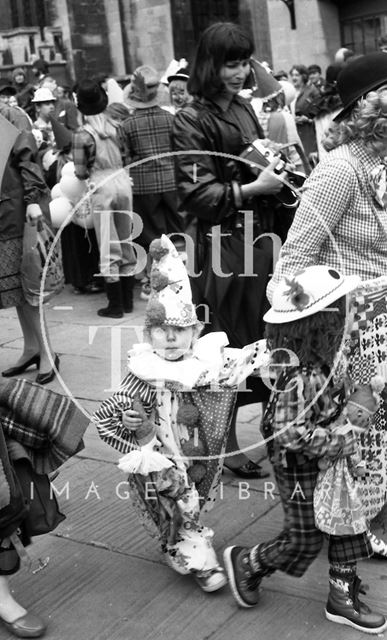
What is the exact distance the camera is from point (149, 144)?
804 centimetres

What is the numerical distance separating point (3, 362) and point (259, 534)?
3.31 meters

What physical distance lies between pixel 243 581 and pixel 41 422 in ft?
2.94

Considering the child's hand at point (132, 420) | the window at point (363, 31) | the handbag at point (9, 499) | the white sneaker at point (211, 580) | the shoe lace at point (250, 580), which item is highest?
the window at point (363, 31)

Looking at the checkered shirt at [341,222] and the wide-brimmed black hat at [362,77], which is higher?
the wide-brimmed black hat at [362,77]

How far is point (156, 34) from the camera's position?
24469 millimetres

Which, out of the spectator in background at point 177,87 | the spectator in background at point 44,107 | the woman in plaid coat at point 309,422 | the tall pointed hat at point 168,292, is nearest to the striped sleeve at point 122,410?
the tall pointed hat at point 168,292

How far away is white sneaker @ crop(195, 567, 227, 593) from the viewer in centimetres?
325

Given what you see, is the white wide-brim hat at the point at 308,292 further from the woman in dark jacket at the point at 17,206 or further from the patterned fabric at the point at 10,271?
the patterned fabric at the point at 10,271

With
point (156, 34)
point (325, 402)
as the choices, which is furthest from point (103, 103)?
point (156, 34)

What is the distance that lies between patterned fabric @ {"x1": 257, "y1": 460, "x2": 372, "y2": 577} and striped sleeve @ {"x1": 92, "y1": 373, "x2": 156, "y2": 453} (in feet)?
1.85

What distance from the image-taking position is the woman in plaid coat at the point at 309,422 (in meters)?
2.80

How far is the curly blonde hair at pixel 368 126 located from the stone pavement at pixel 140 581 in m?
1.58

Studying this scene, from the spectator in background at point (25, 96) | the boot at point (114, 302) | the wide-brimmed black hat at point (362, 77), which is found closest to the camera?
the wide-brimmed black hat at point (362, 77)

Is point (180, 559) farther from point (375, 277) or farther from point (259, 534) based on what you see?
point (375, 277)
